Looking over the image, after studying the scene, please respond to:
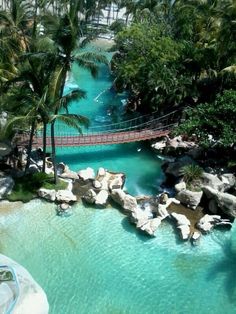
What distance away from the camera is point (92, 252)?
61.6ft

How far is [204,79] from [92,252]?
1675 centimetres

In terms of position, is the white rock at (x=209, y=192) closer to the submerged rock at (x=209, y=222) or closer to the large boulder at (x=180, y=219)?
the submerged rock at (x=209, y=222)

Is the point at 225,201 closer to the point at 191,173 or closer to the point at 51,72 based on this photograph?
the point at 191,173

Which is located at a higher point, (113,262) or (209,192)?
(209,192)

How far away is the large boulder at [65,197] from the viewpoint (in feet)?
70.2

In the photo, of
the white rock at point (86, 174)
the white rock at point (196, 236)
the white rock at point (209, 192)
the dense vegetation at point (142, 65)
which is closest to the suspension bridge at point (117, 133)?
the dense vegetation at point (142, 65)

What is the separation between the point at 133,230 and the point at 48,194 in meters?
4.28

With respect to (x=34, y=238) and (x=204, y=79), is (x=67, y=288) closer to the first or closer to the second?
(x=34, y=238)

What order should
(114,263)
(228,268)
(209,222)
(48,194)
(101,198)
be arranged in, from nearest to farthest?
(114,263)
(228,268)
(209,222)
(48,194)
(101,198)

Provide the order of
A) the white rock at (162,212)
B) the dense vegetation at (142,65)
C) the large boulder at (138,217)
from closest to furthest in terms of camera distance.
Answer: the dense vegetation at (142,65)
the large boulder at (138,217)
the white rock at (162,212)

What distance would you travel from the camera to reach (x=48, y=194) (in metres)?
21.5

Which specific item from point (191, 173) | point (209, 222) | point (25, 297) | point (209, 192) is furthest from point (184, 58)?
point (25, 297)

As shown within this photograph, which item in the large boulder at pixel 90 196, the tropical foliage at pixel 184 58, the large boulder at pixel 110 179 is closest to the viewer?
the large boulder at pixel 90 196

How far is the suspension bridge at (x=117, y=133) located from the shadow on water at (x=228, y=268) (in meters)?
9.24
